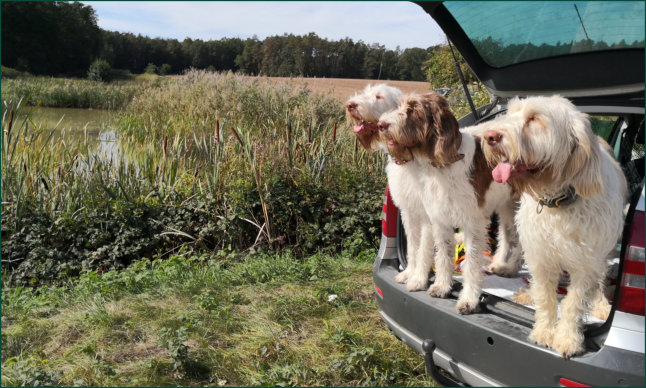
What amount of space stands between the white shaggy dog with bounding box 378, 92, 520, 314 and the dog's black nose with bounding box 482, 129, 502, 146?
2.19ft

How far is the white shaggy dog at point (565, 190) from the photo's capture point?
2.45m

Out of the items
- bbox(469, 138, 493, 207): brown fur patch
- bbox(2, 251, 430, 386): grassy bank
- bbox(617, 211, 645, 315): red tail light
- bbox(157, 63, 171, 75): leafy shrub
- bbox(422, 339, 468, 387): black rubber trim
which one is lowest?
bbox(2, 251, 430, 386): grassy bank

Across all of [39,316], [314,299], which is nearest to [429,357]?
[314,299]

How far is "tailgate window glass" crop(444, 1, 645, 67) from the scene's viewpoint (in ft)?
9.97

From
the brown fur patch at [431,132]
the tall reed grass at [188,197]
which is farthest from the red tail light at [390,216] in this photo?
the tall reed grass at [188,197]

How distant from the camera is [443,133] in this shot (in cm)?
325

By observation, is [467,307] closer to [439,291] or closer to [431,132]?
[439,291]

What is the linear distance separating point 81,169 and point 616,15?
685cm

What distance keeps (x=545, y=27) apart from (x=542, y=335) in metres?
2.08

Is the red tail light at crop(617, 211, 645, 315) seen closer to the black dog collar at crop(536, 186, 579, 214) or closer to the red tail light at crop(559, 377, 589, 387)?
the black dog collar at crop(536, 186, 579, 214)

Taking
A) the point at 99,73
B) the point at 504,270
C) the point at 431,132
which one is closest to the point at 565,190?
the point at 431,132

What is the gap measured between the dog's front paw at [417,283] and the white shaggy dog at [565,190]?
936mm

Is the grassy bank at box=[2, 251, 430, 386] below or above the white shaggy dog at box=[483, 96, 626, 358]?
below

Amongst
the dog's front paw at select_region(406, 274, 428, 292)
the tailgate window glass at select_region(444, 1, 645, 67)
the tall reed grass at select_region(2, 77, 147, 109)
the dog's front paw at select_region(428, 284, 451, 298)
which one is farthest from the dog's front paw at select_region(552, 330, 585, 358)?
the tall reed grass at select_region(2, 77, 147, 109)
